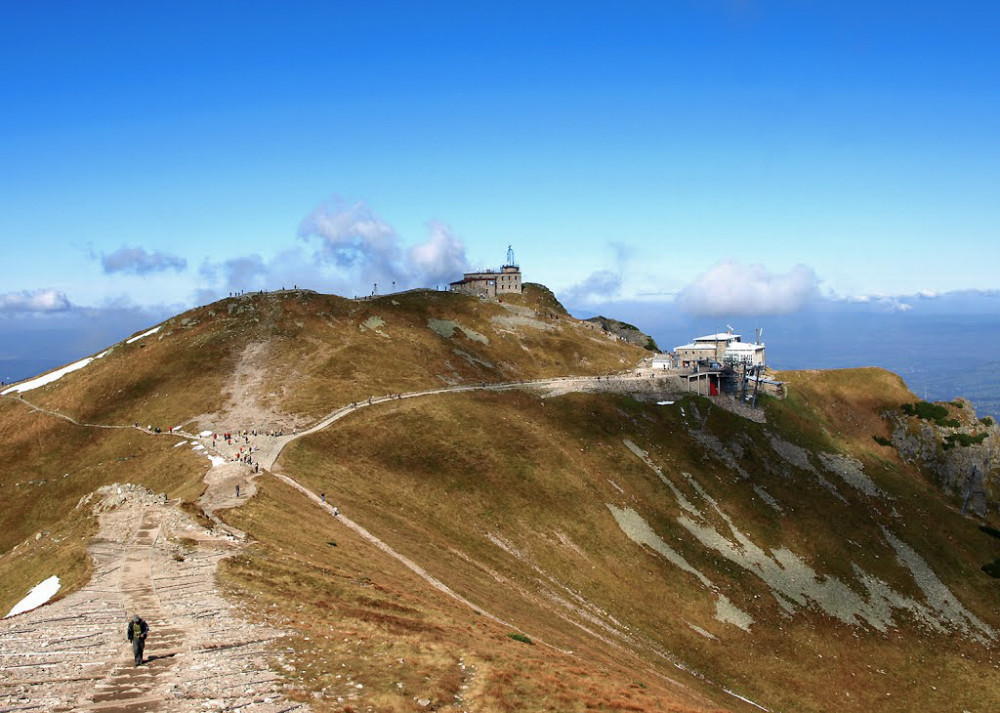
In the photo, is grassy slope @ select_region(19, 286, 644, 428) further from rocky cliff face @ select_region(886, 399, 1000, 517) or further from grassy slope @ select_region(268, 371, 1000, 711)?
rocky cliff face @ select_region(886, 399, 1000, 517)

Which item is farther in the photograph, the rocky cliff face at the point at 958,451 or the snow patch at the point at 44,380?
the rocky cliff face at the point at 958,451

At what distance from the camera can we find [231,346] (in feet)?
433

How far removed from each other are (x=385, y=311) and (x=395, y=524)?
3653 inches

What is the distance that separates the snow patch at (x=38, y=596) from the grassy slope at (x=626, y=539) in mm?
30769

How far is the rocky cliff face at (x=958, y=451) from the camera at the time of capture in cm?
14788

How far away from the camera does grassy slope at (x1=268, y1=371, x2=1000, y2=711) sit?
70688 mm

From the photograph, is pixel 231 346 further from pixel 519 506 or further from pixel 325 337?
pixel 519 506

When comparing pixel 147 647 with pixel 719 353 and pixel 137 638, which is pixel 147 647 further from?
pixel 719 353

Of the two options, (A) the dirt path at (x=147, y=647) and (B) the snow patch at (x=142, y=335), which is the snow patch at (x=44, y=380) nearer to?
(B) the snow patch at (x=142, y=335)

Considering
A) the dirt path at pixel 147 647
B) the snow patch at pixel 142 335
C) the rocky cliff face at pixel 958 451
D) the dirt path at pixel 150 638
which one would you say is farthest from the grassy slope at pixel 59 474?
the rocky cliff face at pixel 958 451

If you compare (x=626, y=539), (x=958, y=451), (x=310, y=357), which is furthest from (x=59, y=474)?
(x=958, y=451)

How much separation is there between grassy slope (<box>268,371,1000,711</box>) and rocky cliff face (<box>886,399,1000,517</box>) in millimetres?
20410

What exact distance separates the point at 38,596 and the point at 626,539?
68787 mm

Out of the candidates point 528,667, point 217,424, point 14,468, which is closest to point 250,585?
point 528,667
